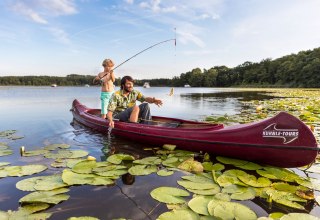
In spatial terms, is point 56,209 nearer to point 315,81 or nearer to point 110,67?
point 110,67

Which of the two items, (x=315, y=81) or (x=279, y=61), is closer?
(x=315, y=81)

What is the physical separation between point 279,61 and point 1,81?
11150 cm

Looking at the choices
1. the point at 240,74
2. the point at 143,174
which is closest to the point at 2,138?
the point at 143,174

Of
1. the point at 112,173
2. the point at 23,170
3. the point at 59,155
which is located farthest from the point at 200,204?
the point at 59,155

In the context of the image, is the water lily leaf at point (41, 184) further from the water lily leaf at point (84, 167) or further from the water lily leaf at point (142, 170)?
the water lily leaf at point (142, 170)

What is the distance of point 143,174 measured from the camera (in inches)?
165

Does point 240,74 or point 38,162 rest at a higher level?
point 240,74

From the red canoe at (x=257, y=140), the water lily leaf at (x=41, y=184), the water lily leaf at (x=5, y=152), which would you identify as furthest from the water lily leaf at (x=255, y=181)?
the water lily leaf at (x=5, y=152)

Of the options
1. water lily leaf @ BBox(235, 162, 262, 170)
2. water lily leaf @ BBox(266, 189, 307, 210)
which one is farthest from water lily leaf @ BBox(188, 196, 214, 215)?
water lily leaf @ BBox(235, 162, 262, 170)

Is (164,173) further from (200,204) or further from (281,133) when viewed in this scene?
(281,133)

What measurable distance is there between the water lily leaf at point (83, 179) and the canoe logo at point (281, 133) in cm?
274

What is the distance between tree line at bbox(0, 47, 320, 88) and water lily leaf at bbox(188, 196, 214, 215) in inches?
2351

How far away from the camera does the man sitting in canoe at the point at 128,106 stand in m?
6.55

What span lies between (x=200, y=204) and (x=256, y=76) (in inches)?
3710
